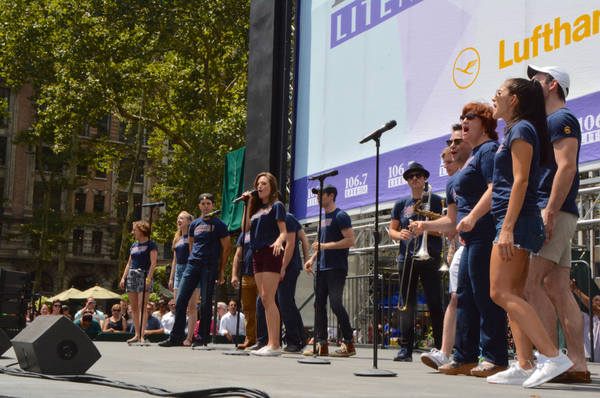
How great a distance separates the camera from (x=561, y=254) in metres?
4.15

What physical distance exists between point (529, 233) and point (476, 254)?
582 millimetres

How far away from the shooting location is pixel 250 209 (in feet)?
21.9

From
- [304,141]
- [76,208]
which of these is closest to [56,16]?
[304,141]

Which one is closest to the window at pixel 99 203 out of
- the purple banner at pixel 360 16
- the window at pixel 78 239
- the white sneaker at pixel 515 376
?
the window at pixel 78 239

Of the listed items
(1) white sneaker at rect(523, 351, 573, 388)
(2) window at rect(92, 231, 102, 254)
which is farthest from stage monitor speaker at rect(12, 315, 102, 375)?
(2) window at rect(92, 231, 102, 254)

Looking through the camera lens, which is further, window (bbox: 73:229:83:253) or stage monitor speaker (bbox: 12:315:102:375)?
window (bbox: 73:229:83:253)

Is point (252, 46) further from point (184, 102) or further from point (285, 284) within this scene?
point (184, 102)

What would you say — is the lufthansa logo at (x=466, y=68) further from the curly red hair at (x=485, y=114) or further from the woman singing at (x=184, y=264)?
the woman singing at (x=184, y=264)

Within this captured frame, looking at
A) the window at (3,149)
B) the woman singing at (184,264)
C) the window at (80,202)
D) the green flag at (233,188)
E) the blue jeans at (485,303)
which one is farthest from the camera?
the window at (80,202)

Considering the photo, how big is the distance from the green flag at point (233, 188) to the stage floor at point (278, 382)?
6.07 m

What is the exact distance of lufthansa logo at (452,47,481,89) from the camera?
6910 mm

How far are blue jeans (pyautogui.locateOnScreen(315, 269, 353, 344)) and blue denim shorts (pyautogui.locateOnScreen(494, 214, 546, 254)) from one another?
121 inches

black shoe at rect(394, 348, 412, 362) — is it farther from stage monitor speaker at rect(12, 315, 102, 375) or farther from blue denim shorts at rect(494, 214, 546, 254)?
stage monitor speaker at rect(12, 315, 102, 375)

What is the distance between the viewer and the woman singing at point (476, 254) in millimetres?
4238
